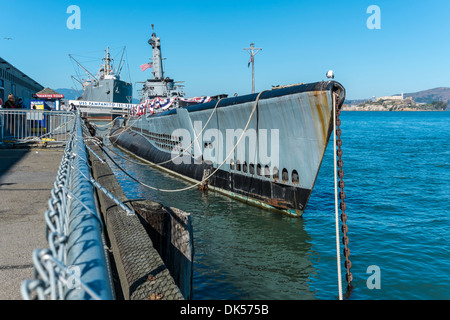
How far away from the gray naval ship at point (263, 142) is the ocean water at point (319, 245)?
686 mm

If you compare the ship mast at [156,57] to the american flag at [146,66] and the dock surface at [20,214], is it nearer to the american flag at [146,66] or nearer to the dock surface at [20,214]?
the american flag at [146,66]

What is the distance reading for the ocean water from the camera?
752cm

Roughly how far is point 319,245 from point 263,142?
3827 mm

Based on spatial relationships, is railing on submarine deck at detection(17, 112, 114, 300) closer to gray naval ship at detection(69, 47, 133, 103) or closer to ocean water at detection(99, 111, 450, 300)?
ocean water at detection(99, 111, 450, 300)

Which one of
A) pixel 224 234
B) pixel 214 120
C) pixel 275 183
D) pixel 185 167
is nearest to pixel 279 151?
pixel 275 183

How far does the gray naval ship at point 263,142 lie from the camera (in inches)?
408

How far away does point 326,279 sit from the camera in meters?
7.94

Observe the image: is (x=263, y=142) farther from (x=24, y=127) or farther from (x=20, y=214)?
(x=24, y=127)

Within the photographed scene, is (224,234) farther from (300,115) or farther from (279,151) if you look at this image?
(300,115)

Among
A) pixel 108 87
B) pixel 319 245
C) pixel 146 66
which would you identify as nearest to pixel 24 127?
pixel 319 245

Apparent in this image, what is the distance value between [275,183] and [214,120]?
4.34m

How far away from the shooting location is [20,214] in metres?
6.37

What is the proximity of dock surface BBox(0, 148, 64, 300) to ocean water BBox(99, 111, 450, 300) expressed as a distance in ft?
10.2

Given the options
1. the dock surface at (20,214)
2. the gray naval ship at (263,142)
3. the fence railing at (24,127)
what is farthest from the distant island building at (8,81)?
the dock surface at (20,214)
